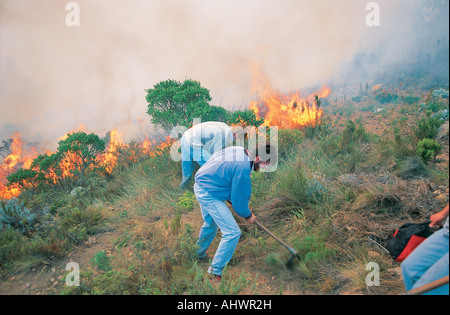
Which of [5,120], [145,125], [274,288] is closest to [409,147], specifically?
[274,288]

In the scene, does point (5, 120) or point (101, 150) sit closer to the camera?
point (101, 150)

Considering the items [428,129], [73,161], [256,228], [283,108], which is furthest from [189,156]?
[283,108]

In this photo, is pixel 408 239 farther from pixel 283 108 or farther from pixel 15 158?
pixel 15 158

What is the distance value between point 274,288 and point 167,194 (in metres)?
3.09

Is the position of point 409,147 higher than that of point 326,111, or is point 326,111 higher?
point 326,111

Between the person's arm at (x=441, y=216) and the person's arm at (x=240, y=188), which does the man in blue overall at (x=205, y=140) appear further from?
the person's arm at (x=441, y=216)

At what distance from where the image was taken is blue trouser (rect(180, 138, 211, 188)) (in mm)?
4684

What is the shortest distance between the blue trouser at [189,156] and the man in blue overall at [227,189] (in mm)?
1595

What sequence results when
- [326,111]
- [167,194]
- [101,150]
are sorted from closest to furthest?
[167,194], [101,150], [326,111]

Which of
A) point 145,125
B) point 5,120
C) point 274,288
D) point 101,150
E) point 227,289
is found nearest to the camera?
point 227,289

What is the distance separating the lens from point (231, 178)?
9.46 feet

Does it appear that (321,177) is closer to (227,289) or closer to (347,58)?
(227,289)

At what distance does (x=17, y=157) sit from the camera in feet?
31.5

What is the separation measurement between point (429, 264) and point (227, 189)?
6.15ft
